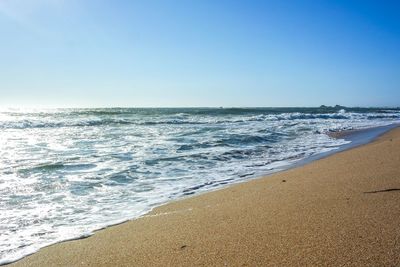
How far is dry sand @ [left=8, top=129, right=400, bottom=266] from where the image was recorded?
6.66 feet

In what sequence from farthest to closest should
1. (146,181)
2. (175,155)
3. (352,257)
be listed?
(175,155), (146,181), (352,257)

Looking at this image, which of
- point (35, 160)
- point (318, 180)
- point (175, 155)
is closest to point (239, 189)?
point (318, 180)

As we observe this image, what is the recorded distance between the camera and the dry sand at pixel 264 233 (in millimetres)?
2029

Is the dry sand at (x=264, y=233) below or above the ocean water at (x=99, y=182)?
above

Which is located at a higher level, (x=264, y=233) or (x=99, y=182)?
(x=264, y=233)

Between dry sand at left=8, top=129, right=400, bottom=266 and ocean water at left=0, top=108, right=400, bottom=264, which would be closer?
dry sand at left=8, top=129, right=400, bottom=266

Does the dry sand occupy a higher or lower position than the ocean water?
higher

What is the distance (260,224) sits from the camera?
270cm

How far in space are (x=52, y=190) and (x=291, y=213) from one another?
3658mm

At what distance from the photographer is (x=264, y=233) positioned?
246 centimetres

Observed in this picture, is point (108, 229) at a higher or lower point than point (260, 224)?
lower

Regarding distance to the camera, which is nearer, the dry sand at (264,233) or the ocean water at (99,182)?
the dry sand at (264,233)

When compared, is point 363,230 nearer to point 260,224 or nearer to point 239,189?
point 260,224

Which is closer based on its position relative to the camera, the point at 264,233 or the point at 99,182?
the point at 264,233
